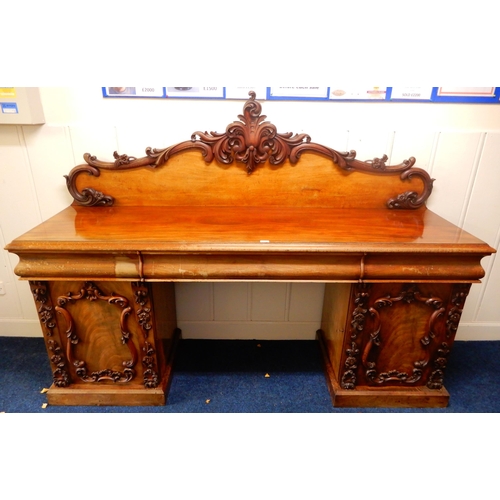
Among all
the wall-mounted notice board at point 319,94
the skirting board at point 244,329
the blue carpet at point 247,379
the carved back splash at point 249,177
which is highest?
the wall-mounted notice board at point 319,94

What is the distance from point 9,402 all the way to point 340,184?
1.76 m

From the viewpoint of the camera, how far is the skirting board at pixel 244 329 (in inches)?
74.1

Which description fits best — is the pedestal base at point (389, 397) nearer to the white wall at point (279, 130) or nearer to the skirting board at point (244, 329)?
the skirting board at point (244, 329)

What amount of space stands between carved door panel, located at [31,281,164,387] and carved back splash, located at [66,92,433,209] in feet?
1.47

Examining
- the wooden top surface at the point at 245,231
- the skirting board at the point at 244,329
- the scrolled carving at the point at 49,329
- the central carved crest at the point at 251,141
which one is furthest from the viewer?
the skirting board at the point at 244,329

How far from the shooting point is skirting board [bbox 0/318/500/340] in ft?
6.18

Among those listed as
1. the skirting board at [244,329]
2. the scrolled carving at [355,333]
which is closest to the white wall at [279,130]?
the skirting board at [244,329]

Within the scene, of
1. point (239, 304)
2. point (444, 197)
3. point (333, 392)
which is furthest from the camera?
point (239, 304)

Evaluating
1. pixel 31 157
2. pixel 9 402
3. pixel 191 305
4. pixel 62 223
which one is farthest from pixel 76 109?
pixel 9 402

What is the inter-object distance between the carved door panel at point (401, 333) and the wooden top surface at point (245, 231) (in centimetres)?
18

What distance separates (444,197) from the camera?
1.64 m

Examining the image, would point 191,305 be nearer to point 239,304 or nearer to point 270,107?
point 239,304

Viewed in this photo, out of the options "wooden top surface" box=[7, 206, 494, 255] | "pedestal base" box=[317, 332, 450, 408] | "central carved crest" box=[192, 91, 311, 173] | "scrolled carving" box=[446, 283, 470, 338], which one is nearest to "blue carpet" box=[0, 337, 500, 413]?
"pedestal base" box=[317, 332, 450, 408]

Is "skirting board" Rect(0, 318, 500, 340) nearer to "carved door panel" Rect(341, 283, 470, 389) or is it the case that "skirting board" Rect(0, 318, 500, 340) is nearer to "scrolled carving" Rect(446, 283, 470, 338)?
"carved door panel" Rect(341, 283, 470, 389)
